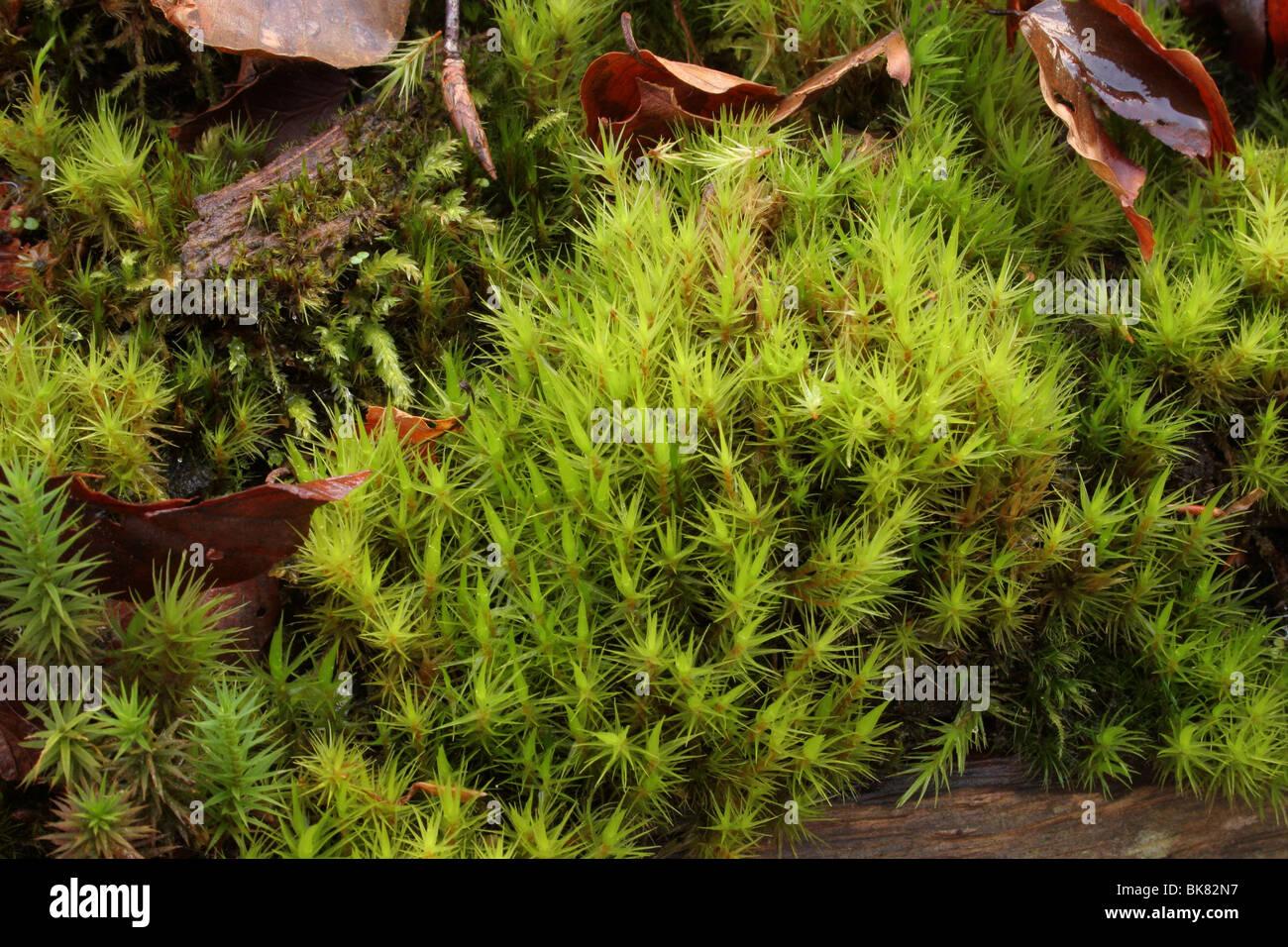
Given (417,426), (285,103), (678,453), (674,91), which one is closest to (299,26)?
(285,103)

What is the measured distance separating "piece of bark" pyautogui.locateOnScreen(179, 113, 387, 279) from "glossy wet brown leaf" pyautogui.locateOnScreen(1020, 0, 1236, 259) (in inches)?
56.0

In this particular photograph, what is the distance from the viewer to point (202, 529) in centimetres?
167

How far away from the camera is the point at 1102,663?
2.02 m

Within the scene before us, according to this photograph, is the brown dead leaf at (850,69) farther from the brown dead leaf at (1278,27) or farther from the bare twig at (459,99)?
the brown dead leaf at (1278,27)

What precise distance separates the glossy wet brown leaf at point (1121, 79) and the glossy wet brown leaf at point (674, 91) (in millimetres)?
333

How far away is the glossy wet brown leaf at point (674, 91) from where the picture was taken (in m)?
2.18

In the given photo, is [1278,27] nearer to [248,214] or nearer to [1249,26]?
[1249,26]

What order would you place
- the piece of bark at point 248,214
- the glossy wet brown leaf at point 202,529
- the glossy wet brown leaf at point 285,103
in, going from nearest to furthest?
the glossy wet brown leaf at point 202,529, the piece of bark at point 248,214, the glossy wet brown leaf at point 285,103

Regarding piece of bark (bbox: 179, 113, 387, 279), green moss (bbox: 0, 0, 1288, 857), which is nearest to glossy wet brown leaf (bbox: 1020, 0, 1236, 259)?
green moss (bbox: 0, 0, 1288, 857)

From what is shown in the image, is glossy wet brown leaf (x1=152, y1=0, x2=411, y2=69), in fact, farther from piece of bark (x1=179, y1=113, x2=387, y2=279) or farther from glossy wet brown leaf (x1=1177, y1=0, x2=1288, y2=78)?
glossy wet brown leaf (x1=1177, y1=0, x2=1288, y2=78)

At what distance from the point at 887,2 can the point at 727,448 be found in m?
1.22

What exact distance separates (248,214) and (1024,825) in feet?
6.13

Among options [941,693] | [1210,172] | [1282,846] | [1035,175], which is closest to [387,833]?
[941,693]

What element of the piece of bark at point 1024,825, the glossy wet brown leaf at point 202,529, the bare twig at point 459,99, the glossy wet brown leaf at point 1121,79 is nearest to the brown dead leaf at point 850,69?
the glossy wet brown leaf at point 1121,79
